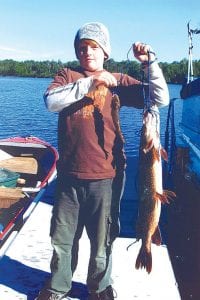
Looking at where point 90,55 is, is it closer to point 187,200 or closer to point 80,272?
point 80,272

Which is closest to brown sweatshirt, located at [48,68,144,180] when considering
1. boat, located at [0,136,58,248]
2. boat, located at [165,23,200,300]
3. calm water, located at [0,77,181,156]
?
boat, located at [0,136,58,248]

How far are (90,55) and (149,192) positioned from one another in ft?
4.27

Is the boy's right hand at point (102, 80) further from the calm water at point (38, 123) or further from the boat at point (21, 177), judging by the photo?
the calm water at point (38, 123)

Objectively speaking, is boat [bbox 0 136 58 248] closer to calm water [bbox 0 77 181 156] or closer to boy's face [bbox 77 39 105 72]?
boy's face [bbox 77 39 105 72]

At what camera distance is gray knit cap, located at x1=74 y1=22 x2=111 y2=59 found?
346 cm

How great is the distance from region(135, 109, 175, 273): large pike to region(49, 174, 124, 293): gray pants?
0.93 feet

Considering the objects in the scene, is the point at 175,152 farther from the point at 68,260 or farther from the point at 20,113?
the point at 20,113

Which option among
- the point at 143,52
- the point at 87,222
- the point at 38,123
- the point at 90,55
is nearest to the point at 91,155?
the point at 87,222

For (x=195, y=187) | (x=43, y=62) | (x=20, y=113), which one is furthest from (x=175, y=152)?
(x=43, y=62)

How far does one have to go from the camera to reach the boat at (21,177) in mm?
6989

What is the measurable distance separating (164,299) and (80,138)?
188 centimetres

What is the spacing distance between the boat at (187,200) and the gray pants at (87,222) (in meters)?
3.87

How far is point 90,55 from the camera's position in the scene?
139 inches

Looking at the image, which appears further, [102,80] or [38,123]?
[38,123]
